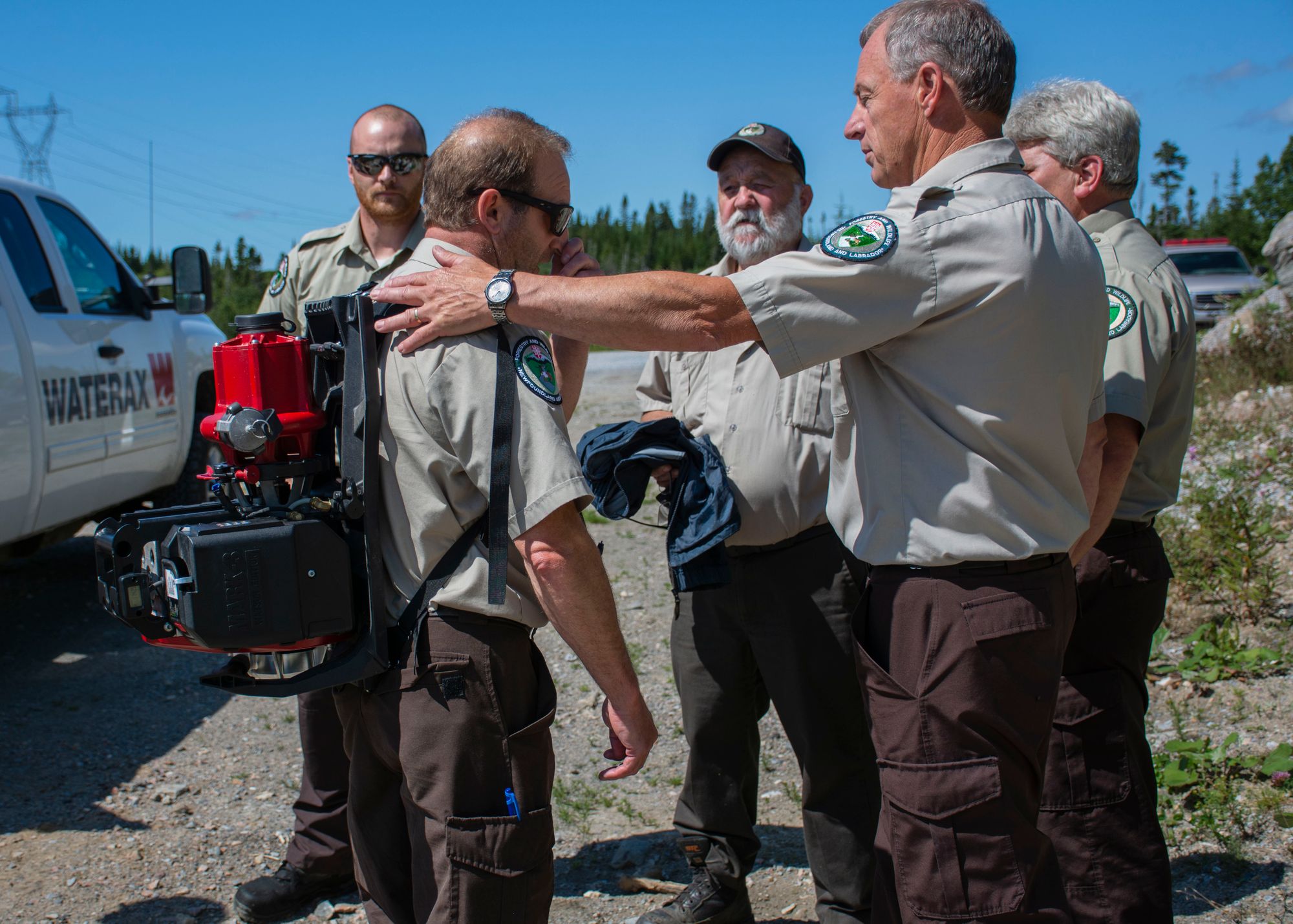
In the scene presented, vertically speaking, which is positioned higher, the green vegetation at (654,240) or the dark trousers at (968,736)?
the green vegetation at (654,240)

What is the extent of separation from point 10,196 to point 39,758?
2.76 metres

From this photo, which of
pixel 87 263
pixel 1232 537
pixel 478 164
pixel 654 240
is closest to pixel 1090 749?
pixel 478 164

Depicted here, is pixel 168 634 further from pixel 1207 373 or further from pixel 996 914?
pixel 1207 373

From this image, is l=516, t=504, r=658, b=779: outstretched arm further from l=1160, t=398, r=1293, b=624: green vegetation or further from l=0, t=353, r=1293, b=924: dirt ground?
l=1160, t=398, r=1293, b=624: green vegetation

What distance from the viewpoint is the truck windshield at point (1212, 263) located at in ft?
56.9

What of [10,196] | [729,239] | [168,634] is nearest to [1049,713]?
[168,634]

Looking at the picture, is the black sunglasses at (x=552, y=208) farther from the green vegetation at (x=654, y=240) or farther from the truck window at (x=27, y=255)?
the green vegetation at (x=654, y=240)

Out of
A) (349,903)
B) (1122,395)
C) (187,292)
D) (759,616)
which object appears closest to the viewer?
(1122,395)

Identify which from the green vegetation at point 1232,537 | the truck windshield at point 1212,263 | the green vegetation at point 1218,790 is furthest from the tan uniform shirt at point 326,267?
Result: the truck windshield at point 1212,263

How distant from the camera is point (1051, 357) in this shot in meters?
1.96

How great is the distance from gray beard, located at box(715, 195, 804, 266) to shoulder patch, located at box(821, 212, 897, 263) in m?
1.45

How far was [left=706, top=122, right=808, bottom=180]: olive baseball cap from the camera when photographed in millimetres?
3402

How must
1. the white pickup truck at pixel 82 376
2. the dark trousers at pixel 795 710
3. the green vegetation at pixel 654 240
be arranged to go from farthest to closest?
the green vegetation at pixel 654 240 → the white pickup truck at pixel 82 376 → the dark trousers at pixel 795 710

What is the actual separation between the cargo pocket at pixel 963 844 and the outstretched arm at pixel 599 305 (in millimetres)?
898
